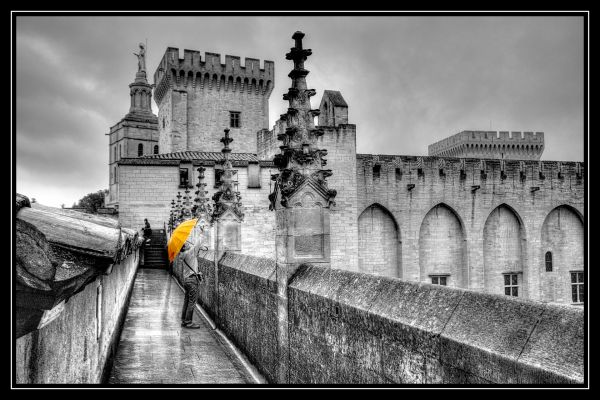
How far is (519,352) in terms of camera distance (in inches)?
101

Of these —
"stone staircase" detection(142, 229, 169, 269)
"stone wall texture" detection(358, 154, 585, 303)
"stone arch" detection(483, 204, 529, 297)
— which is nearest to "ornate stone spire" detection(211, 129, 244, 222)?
"stone staircase" detection(142, 229, 169, 269)

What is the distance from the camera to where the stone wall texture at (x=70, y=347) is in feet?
6.81

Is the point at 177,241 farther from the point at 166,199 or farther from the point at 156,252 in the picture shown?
the point at 166,199

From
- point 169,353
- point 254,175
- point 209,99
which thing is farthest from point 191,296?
point 209,99

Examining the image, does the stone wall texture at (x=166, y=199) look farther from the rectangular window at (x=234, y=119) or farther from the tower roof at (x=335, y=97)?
the rectangular window at (x=234, y=119)

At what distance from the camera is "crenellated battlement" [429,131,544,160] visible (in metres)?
44.3

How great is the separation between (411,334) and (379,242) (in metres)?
24.8

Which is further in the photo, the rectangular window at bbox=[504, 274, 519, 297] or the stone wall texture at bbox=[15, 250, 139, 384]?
the rectangular window at bbox=[504, 274, 519, 297]

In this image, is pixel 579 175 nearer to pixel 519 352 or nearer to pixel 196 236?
pixel 196 236

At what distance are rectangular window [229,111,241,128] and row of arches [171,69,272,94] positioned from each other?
6.43 ft

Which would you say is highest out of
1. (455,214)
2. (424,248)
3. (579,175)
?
(579,175)

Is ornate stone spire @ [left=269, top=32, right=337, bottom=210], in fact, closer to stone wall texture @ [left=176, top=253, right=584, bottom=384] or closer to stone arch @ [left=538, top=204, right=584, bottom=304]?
stone wall texture @ [left=176, top=253, right=584, bottom=384]
